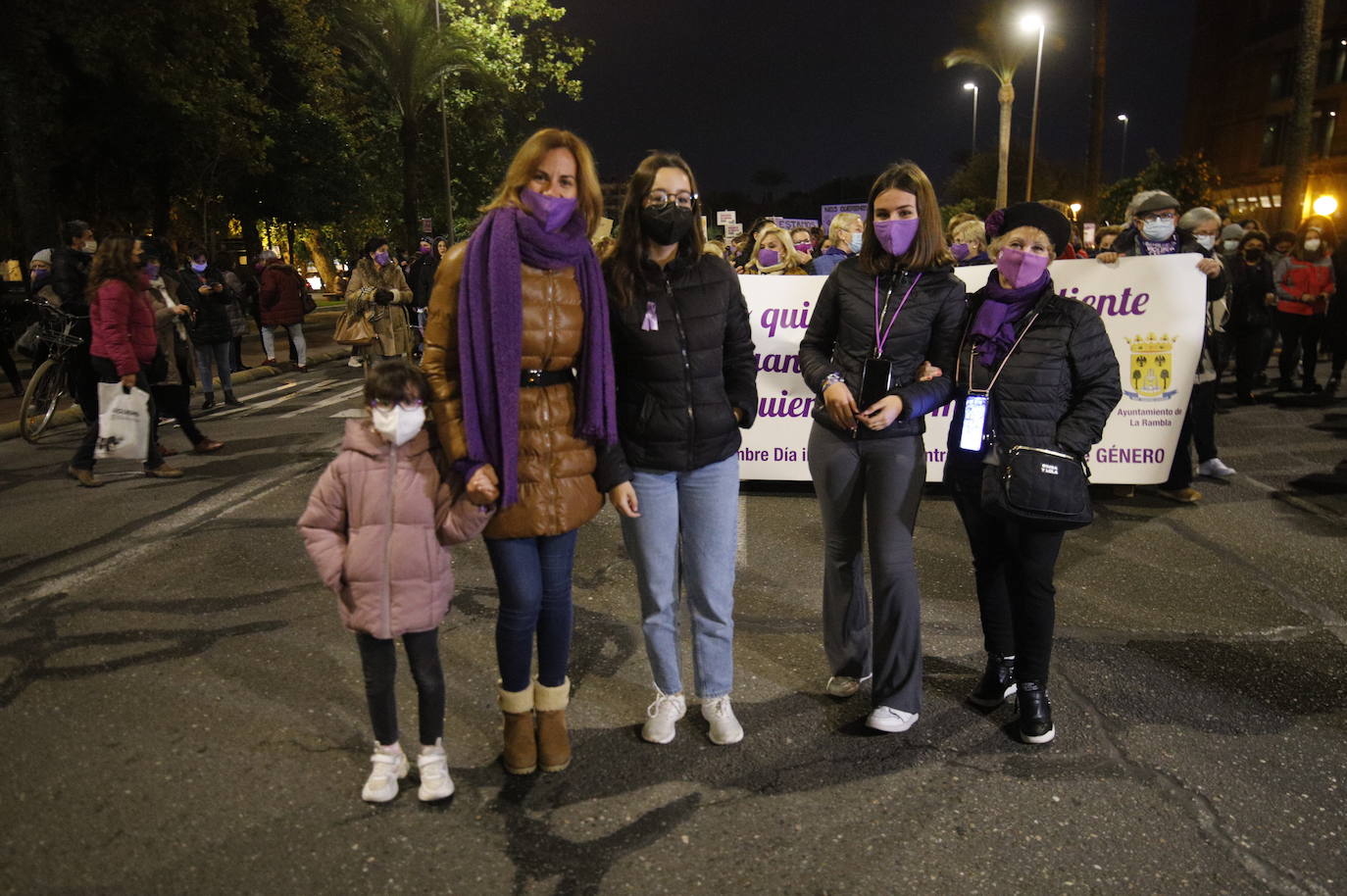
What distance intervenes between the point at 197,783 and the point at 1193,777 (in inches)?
131

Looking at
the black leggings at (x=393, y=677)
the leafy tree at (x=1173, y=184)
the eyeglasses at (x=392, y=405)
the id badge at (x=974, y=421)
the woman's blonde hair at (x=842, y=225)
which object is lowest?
the black leggings at (x=393, y=677)

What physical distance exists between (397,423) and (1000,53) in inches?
1475

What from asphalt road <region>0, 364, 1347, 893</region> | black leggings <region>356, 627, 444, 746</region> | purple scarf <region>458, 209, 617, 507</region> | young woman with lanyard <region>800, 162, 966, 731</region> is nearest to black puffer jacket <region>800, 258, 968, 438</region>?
young woman with lanyard <region>800, 162, 966, 731</region>

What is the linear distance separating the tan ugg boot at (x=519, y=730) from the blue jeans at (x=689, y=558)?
479 mm

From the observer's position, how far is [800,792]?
3.07m

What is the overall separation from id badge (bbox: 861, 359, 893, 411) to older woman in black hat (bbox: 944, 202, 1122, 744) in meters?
0.32

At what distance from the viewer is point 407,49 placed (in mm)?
25312

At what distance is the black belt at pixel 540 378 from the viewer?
2949 millimetres

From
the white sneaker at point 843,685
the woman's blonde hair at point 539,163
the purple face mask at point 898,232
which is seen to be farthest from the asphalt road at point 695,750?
the woman's blonde hair at point 539,163

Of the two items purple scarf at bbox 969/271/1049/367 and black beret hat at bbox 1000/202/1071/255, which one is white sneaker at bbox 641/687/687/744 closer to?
purple scarf at bbox 969/271/1049/367

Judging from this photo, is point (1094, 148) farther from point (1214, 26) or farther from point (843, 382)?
point (1214, 26)

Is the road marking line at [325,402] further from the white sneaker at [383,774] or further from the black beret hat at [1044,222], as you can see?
the black beret hat at [1044,222]

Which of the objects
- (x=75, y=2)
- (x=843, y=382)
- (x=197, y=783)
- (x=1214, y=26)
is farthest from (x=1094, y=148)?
(x=1214, y=26)

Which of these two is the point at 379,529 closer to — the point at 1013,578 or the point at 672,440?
the point at 672,440
